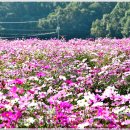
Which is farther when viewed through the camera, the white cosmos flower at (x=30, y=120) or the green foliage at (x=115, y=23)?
the green foliage at (x=115, y=23)

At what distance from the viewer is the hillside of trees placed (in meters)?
58.1

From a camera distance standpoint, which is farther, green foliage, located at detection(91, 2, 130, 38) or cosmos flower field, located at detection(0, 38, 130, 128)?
green foliage, located at detection(91, 2, 130, 38)

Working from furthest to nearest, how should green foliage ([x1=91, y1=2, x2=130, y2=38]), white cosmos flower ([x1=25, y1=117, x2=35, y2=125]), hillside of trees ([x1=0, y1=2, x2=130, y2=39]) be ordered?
hillside of trees ([x1=0, y1=2, x2=130, y2=39]) < green foliage ([x1=91, y1=2, x2=130, y2=38]) < white cosmos flower ([x1=25, y1=117, x2=35, y2=125])

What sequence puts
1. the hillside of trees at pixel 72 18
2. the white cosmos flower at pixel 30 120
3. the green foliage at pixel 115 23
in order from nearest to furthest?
the white cosmos flower at pixel 30 120 < the green foliage at pixel 115 23 < the hillside of trees at pixel 72 18

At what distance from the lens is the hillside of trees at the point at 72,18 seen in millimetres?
58062

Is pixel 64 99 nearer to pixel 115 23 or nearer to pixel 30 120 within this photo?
pixel 30 120

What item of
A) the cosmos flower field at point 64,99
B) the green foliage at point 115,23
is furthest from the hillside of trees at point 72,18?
the cosmos flower field at point 64,99

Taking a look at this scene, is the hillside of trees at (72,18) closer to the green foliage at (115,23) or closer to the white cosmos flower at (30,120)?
the green foliage at (115,23)

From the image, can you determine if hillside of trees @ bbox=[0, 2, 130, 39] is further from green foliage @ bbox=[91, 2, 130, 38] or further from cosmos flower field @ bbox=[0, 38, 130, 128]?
cosmos flower field @ bbox=[0, 38, 130, 128]

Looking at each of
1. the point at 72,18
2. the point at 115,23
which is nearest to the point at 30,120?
the point at 115,23

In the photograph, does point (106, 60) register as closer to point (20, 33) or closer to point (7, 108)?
point (7, 108)

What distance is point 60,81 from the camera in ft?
18.4

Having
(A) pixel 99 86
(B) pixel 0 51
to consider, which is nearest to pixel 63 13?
(B) pixel 0 51

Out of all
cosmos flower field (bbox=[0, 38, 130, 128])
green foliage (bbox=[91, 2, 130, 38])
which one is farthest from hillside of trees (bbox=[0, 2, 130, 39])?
cosmos flower field (bbox=[0, 38, 130, 128])
